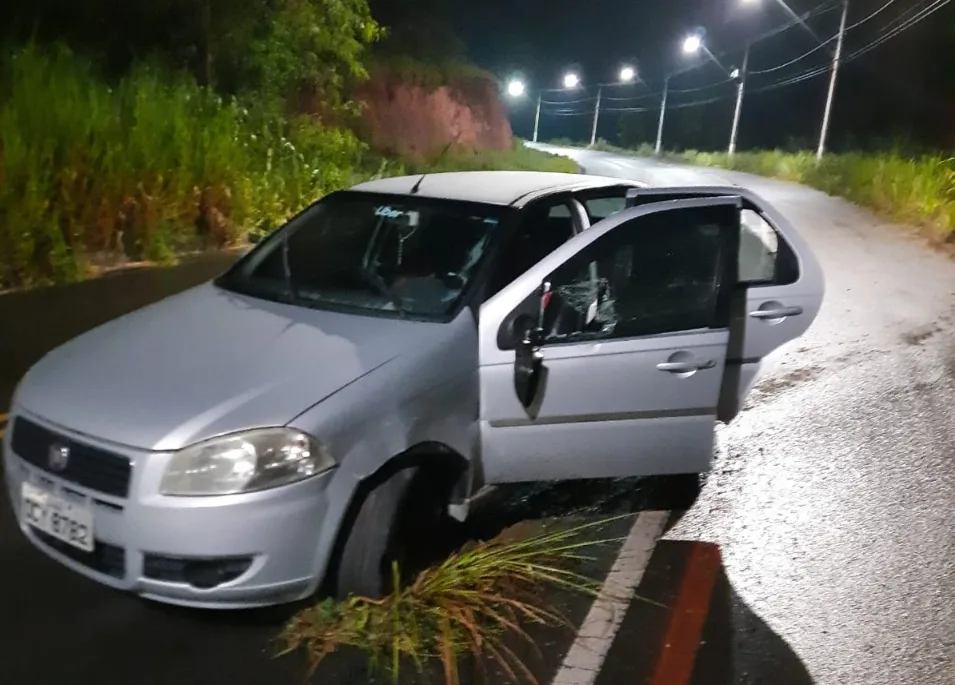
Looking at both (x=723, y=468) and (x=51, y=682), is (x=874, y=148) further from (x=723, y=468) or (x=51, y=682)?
(x=51, y=682)

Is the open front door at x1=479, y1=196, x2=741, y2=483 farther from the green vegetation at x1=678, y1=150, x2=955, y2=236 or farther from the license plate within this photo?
the green vegetation at x1=678, y1=150, x2=955, y2=236

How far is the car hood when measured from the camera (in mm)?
3160

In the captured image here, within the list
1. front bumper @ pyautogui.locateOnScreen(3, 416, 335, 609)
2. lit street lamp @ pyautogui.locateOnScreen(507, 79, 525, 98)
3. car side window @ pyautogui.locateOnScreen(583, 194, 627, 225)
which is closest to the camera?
front bumper @ pyautogui.locateOnScreen(3, 416, 335, 609)

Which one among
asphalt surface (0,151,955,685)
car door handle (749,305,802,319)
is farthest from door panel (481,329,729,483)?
car door handle (749,305,802,319)

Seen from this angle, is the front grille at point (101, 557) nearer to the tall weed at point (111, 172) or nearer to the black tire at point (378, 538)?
the black tire at point (378, 538)

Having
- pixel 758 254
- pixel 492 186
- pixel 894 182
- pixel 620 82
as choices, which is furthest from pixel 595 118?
pixel 492 186

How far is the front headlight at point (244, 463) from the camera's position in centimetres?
306

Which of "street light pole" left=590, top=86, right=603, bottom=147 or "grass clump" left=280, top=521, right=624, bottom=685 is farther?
"street light pole" left=590, top=86, right=603, bottom=147

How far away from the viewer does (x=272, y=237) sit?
481cm

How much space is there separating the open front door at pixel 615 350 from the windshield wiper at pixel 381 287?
1.28 ft

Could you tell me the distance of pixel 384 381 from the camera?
344 centimetres

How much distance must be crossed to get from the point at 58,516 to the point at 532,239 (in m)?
2.37

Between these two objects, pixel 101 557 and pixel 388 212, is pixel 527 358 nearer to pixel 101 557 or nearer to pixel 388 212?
pixel 388 212

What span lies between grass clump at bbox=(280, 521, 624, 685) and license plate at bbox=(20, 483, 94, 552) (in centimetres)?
79
